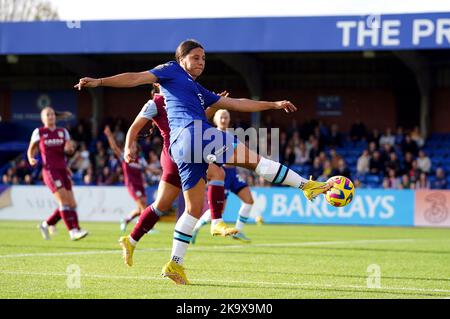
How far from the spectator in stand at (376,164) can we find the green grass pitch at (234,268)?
999cm

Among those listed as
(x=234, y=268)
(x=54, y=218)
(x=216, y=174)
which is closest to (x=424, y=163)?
(x=54, y=218)

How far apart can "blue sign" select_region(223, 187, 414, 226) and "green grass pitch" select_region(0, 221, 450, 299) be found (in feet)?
21.1

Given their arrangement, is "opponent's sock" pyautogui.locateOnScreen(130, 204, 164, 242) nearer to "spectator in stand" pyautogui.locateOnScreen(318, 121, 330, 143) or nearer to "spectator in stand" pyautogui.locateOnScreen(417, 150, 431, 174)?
"spectator in stand" pyautogui.locateOnScreen(417, 150, 431, 174)

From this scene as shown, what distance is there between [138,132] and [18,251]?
137 inches

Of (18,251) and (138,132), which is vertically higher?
(138,132)

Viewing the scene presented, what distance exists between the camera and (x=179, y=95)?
28.9 ft

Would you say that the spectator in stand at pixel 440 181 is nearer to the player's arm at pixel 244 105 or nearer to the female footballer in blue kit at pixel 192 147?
the player's arm at pixel 244 105

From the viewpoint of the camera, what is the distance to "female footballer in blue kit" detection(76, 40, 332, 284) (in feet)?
28.5

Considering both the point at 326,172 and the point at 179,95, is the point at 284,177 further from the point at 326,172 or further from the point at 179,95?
the point at 326,172

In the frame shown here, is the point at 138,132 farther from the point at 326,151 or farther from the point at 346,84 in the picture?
the point at 346,84

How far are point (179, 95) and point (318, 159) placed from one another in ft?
65.7

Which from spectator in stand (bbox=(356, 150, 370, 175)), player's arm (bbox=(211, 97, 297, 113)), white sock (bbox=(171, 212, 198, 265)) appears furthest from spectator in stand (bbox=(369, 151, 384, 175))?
white sock (bbox=(171, 212, 198, 265))

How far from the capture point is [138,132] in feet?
35.2
